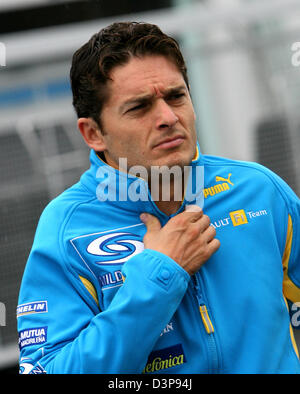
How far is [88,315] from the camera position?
1472mm

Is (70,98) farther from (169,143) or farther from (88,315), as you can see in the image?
(88,315)

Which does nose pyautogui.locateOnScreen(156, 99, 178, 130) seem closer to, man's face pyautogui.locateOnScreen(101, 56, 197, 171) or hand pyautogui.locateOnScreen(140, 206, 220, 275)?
man's face pyautogui.locateOnScreen(101, 56, 197, 171)

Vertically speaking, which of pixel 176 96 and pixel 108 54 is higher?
pixel 108 54

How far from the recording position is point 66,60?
3916mm

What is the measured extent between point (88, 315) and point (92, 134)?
0.58 m

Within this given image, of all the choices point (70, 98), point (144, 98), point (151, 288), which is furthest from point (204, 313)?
point (70, 98)

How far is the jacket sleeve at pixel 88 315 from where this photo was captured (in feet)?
4.48

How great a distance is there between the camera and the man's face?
1.55 metres

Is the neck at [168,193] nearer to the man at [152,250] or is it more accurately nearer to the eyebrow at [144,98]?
the man at [152,250]

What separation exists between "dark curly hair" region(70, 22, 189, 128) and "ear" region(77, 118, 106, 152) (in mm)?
26

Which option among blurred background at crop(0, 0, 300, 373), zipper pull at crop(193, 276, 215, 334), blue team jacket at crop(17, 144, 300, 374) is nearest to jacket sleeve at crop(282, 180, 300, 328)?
blue team jacket at crop(17, 144, 300, 374)
